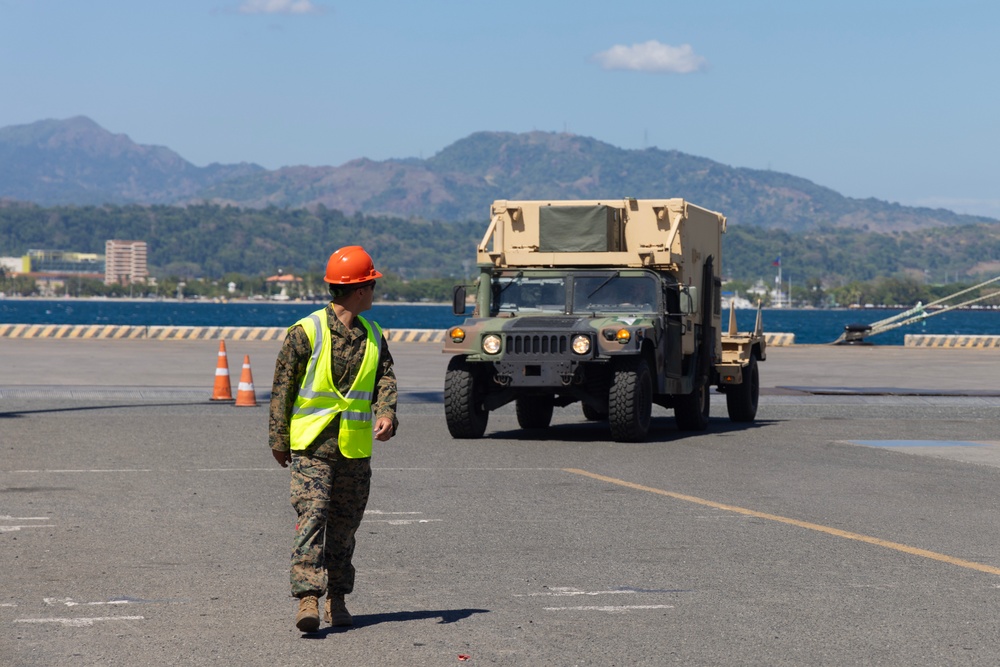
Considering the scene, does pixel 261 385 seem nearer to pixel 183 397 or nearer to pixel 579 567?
pixel 183 397

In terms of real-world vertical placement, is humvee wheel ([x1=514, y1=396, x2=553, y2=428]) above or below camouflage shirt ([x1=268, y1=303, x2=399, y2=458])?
below

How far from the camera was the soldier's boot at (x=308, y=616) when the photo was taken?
6621 mm

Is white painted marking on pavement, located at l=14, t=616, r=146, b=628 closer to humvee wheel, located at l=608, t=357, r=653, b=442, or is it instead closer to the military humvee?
the military humvee

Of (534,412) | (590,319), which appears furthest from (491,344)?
(534,412)

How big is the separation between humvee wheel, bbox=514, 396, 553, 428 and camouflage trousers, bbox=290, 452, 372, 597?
12.0 meters

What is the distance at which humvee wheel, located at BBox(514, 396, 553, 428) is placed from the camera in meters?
19.2

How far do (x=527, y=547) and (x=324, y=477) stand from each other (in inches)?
111

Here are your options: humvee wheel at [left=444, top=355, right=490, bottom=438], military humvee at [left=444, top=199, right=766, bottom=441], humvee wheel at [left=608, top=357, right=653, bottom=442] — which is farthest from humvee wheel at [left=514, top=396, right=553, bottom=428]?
humvee wheel at [left=608, top=357, right=653, bottom=442]

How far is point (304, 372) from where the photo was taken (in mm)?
6973

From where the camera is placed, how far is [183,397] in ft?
79.8

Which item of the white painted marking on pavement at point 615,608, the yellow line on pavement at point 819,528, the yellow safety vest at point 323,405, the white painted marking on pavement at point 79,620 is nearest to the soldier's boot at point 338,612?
the yellow safety vest at point 323,405

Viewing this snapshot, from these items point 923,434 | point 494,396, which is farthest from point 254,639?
point 923,434

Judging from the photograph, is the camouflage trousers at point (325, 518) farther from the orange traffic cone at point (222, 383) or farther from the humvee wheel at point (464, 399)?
the orange traffic cone at point (222, 383)

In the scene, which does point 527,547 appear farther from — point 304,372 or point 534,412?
point 534,412
